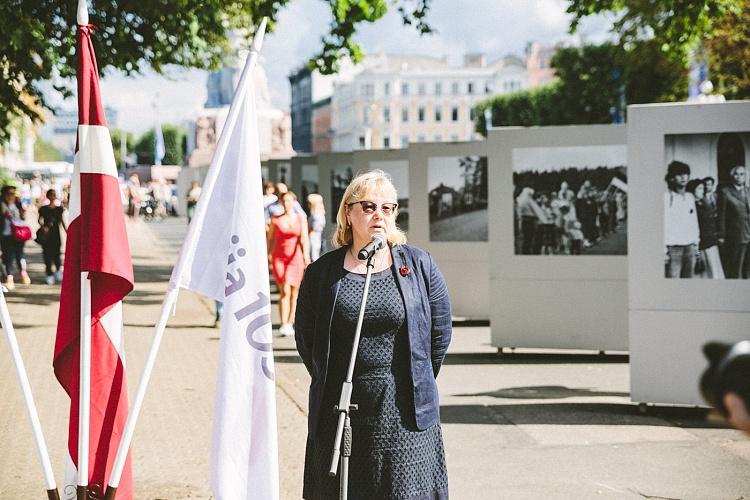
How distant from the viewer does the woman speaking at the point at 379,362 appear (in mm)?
4457

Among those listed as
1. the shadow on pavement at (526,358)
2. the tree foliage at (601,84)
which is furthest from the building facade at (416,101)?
the shadow on pavement at (526,358)

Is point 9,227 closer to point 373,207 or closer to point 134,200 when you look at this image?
point 373,207

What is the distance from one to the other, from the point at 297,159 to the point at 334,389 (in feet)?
73.8

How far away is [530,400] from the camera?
396 inches

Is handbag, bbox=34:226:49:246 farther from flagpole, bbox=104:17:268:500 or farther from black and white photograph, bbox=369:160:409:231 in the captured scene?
flagpole, bbox=104:17:268:500

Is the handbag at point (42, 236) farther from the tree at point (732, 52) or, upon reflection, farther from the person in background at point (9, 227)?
the tree at point (732, 52)

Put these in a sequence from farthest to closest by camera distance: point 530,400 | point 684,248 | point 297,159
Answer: point 297,159 < point 530,400 < point 684,248

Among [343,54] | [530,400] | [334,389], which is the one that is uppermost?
[343,54]

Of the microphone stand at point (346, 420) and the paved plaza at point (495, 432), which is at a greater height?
the microphone stand at point (346, 420)

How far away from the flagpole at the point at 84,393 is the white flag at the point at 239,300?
0.41 meters

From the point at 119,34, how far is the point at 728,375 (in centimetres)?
1556

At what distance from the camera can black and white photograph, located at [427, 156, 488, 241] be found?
629 inches

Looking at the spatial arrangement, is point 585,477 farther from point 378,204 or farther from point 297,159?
point 297,159

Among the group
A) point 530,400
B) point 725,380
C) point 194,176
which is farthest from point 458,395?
point 194,176
